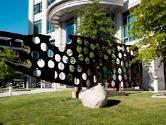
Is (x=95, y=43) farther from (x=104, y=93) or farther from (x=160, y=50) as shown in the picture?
(x=104, y=93)

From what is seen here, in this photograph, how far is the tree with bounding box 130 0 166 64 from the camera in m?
17.2

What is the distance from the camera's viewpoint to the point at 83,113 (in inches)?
554

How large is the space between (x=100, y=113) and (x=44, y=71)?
5.27 metres

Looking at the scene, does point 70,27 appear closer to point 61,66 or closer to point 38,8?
point 38,8

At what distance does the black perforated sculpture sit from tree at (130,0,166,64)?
11.2ft

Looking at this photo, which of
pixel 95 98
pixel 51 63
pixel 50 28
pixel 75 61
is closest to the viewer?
pixel 95 98

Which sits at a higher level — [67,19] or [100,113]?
[67,19]

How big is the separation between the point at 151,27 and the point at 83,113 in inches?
281

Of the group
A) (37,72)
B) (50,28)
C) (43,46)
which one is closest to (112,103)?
(37,72)

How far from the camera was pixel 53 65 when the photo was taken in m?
18.8

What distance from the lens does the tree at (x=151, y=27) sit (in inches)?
679

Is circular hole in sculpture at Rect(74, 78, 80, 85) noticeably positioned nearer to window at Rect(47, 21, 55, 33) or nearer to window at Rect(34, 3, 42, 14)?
window at Rect(47, 21, 55, 33)

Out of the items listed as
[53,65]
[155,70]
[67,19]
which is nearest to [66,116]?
[53,65]

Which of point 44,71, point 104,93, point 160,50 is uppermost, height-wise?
point 160,50
